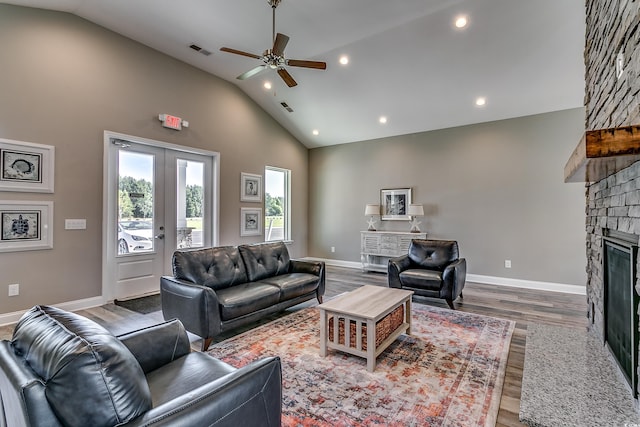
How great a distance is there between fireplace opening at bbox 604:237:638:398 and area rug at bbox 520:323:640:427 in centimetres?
10

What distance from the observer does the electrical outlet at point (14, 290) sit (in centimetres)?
360

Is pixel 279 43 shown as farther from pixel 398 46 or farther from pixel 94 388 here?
pixel 94 388

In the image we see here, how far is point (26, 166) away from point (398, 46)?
5.04 metres

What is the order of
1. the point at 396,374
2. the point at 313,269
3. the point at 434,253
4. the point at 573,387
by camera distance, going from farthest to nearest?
the point at 434,253 → the point at 313,269 → the point at 396,374 → the point at 573,387

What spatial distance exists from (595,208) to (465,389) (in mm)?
2065

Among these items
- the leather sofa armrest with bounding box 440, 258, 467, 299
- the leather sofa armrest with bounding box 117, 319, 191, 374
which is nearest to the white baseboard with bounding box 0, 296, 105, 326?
the leather sofa armrest with bounding box 117, 319, 191, 374

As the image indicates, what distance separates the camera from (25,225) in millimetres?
3680

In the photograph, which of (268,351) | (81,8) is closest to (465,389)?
(268,351)

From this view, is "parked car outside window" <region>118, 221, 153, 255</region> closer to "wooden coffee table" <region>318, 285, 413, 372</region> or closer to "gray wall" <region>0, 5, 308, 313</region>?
"gray wall" <region>0, 5, 308, 313</region>

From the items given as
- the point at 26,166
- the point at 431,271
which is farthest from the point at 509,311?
the point at 26,166

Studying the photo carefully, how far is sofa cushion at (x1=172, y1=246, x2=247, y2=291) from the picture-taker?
324cm

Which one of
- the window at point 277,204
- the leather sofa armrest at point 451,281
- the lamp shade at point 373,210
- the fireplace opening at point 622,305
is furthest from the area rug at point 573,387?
the window at point 277,204

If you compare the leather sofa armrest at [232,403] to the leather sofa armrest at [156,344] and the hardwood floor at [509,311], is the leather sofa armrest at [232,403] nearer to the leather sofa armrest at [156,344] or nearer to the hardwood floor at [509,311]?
the leather sofa armrest at [156,344]

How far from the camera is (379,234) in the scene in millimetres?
6559
